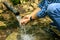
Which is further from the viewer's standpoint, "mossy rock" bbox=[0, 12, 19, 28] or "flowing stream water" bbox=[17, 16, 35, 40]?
"mossy rock" bbox=[0, 12, 19, 28]

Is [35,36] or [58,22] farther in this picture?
[35,36]

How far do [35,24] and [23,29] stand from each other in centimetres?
32

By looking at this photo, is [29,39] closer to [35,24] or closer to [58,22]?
[35,24]

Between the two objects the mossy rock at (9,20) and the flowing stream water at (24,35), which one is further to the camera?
the mossy rock at (9,20)

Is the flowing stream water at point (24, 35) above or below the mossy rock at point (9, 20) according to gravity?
below

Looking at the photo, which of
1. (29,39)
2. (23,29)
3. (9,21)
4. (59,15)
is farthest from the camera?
(9,21)

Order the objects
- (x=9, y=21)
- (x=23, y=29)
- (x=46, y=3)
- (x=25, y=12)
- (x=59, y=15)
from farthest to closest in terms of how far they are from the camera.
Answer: (x=25, y=12) → (x=9, y=21) → (x=23, y=29) → (x=46, y=3) → (x=59, y=15)

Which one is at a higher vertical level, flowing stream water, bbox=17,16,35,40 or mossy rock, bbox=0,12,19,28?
mossy rock, bbox=0,12,19,28

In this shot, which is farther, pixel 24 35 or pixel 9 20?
pixel 9 20

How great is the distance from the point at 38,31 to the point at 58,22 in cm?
111

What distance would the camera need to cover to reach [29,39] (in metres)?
3.29

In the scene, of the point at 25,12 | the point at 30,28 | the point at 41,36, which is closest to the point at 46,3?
the point at 41,36

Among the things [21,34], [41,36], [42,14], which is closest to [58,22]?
[42,14]

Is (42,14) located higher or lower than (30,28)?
higher
